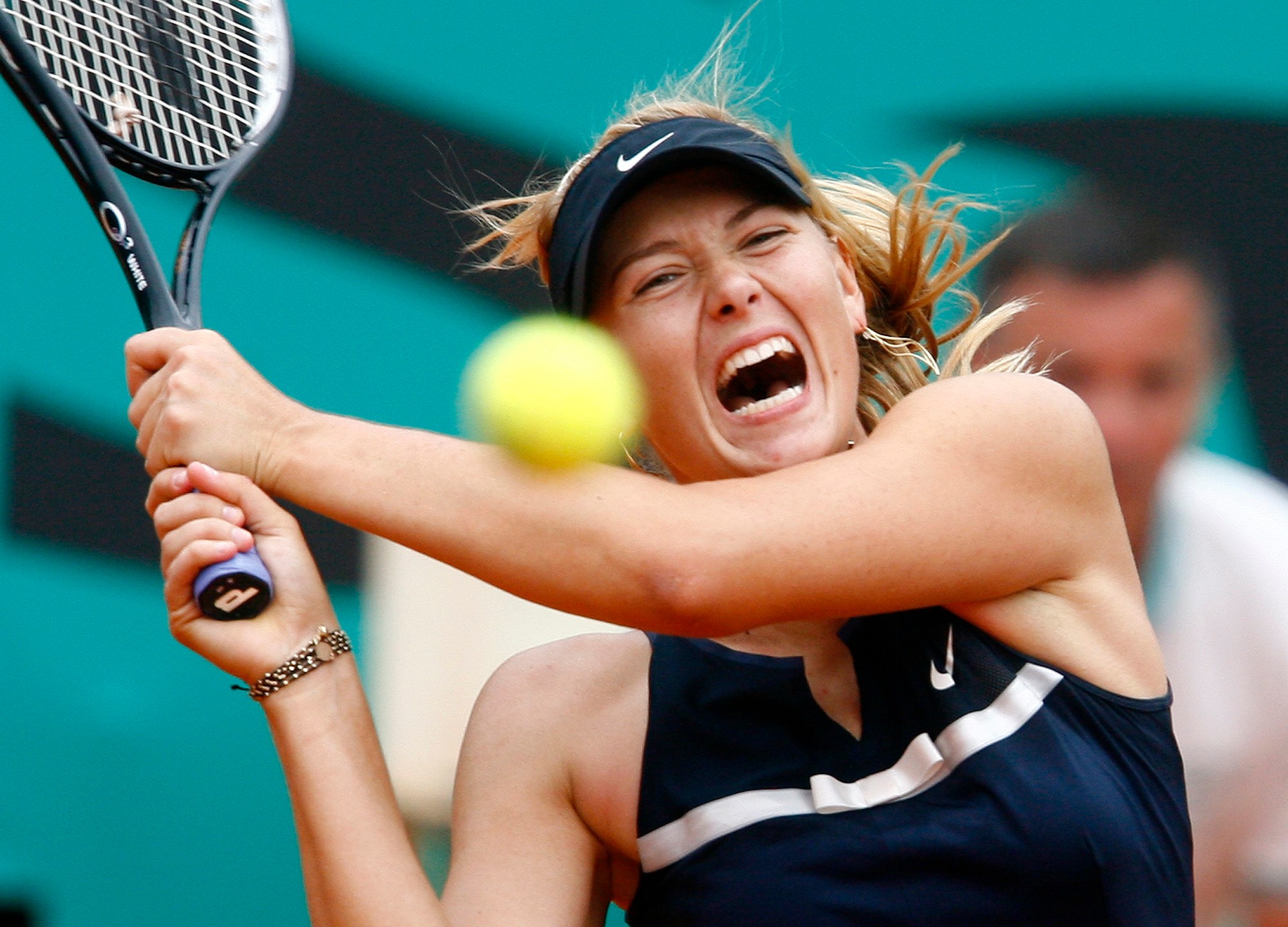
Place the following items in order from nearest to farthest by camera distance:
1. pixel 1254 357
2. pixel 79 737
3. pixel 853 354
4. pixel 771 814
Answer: pixel 771 814
pixel 853 354
pixel 79 737
pixel 1254 357

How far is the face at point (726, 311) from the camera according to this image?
1750 millimetres

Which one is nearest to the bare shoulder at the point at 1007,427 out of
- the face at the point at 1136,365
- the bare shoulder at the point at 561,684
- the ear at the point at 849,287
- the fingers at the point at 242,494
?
the ear at the point at 849,287

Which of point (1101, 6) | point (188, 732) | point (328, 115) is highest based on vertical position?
point (1101, 6)

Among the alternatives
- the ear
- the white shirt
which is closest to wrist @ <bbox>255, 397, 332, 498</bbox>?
the ear

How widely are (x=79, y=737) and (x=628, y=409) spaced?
4.40 ft

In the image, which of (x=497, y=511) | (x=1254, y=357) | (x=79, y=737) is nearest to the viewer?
(x=497, y=511)

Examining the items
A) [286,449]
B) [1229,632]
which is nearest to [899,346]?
[286,449]

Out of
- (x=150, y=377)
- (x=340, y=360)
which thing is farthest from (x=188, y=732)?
(x=150, y=377)

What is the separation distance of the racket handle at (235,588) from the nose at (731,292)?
2.08ft

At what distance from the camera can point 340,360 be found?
2770mm

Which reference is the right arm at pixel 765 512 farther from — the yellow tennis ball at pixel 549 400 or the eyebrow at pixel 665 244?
the eyebrow at pixel 665 244

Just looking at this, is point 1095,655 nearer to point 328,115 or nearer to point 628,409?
point 628,409

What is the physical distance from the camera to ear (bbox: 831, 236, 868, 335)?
74.6 inches

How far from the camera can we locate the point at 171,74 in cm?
193
